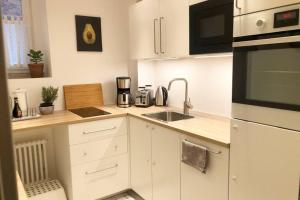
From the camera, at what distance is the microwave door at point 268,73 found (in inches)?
43.8

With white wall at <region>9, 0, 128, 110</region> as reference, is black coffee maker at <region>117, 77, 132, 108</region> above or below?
below

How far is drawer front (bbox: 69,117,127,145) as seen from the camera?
226cm

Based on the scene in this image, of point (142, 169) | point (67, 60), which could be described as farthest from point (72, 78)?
point (142, 169)

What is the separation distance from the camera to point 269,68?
122 cm

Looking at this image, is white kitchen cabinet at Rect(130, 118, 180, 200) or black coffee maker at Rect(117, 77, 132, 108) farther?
black coffee maker at Rect(117, 77, 132, 108)

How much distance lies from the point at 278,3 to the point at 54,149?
253 cm

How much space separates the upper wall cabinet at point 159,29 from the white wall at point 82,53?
0.31 meters

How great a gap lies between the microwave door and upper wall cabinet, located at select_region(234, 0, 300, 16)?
0.51 ft

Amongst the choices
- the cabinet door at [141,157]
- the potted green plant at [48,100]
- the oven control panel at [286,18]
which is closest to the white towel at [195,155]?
the cabinet door at [141,157]

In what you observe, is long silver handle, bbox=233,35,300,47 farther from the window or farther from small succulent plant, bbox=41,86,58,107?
the window

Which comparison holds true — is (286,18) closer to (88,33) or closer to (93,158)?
(93,158)

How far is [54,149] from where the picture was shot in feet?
8.96

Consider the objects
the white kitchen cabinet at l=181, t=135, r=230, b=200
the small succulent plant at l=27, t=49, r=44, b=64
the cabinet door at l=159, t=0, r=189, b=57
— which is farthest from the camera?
the small succulent plant at l=27, t=49, r=44, b=64

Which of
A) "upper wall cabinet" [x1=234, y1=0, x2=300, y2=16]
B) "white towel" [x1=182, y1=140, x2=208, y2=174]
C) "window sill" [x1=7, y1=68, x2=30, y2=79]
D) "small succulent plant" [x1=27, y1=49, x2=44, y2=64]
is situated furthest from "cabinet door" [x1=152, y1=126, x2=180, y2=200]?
"window sill" [x1=7, y1=68, x2=30, y2=79]
